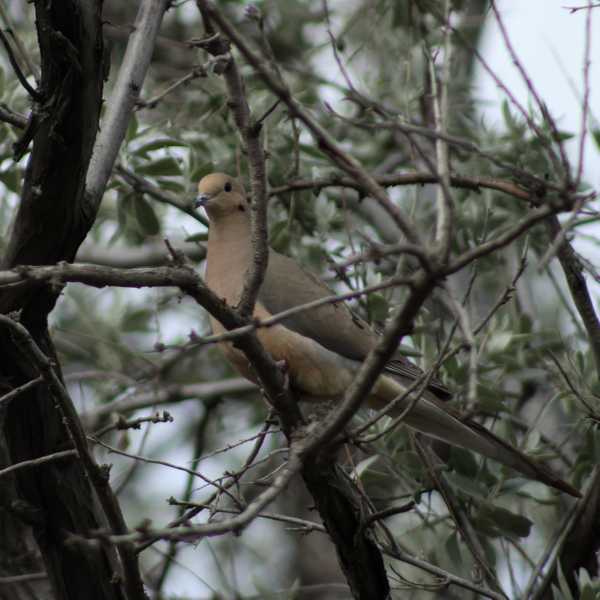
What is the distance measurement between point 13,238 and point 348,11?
434cm

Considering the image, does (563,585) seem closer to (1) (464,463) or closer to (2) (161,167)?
(1) (464,463)

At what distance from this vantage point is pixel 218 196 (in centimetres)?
445

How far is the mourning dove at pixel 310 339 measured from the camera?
3.78 metres

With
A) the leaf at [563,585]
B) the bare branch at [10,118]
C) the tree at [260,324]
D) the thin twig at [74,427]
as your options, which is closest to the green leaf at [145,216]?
the tree at [260,324]

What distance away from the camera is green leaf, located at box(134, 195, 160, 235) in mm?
4531

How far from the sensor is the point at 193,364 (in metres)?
6.37

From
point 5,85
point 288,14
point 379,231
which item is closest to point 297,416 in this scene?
point 5,85

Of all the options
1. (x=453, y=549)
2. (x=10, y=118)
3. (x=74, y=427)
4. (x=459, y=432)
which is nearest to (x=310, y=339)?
(x=459, y=432)

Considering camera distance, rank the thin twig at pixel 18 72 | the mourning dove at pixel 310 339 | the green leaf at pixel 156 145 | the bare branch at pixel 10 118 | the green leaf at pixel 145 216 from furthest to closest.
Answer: the green leaf at pixel 145 216 < the green leaf at pixel 156 145 < the mourning dove at pixel 310 339 < the bare branch at pixel 10 118 < the thin twig at pixel 18 72

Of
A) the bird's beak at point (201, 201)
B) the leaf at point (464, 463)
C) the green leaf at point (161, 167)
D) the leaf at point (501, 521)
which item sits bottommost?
the leaf at point (501, 521)

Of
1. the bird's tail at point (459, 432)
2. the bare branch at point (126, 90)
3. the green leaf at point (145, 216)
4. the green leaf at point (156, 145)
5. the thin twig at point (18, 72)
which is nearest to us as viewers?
the thin twig at point (18, 72)

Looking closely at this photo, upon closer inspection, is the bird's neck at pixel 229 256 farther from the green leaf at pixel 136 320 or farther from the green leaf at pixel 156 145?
the green leaf at pixel 136 320

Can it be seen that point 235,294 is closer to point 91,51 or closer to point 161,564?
point 161,564

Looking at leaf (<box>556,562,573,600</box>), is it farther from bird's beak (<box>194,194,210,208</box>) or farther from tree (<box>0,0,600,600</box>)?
bird's beak (<box>194,194,210,208</box>)
